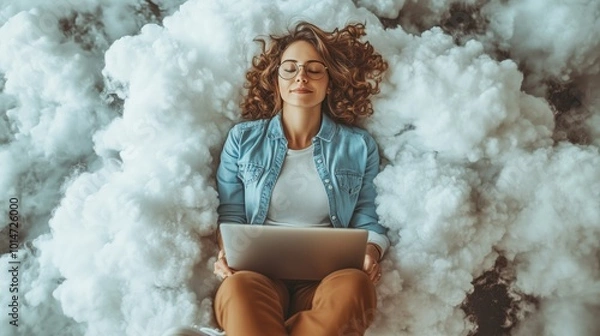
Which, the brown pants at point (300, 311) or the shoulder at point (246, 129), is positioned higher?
the shoulder at point (246, 129)

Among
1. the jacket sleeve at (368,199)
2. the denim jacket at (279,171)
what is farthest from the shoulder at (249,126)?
the jacket sleeve at (368,199)

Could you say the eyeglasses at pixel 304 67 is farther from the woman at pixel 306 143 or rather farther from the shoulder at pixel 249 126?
the shoulder at pixel 249 126

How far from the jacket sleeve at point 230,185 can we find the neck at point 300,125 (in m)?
0.12

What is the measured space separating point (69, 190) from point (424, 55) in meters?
0.89

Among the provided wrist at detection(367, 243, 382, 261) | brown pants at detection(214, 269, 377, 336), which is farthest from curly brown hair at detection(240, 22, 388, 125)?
brown pants at detection(214, 269, 377, 336)

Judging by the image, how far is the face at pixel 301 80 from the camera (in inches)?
54.6

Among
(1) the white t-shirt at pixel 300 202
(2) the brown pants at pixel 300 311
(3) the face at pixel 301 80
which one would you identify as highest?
(3) the face at pixel 301 80

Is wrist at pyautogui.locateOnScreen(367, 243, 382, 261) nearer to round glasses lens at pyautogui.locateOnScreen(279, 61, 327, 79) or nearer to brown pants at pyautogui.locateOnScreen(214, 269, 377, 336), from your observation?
brown pants at pyautogui.locateOnScreen(214, 269, 377, 336)

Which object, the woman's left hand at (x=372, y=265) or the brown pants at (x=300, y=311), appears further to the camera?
the woman's left hand at (x=372, y=265)

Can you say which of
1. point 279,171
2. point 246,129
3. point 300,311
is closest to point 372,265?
point 300,311

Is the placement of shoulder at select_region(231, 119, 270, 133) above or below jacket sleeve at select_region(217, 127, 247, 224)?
above

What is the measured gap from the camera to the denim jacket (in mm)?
1396

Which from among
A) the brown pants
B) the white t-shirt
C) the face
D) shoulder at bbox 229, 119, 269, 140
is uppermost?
the face

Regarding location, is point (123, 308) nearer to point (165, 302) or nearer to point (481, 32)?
point (165, 302)
